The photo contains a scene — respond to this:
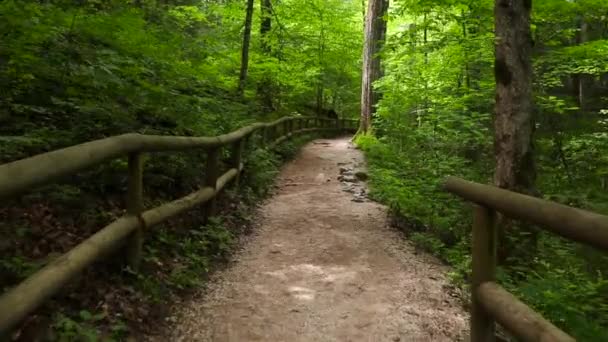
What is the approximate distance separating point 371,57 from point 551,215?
626 inches

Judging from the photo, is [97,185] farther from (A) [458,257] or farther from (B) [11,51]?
(A) [458,257]

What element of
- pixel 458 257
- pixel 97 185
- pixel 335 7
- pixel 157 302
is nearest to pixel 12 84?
pixel 97 185

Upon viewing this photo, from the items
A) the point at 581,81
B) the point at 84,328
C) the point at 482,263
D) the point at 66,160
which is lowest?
the point at 84,328

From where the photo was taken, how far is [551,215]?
2061 mm

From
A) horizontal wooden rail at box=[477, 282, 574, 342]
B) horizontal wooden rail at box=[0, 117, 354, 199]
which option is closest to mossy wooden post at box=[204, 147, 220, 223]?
horizontal wooden rail at box=[0, 117, 354, 199]

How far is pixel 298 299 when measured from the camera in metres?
4.41

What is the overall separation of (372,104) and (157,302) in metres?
14.9

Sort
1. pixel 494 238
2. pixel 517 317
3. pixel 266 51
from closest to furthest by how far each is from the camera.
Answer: pixel 517 317 → pixel 494 238 → pixel 266 51

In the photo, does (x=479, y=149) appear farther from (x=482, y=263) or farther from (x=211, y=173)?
(x=482, y=263)

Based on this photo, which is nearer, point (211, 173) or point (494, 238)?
point (494, 238)

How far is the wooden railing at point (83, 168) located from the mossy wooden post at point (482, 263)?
2.32m

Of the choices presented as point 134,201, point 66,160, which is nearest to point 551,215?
point 66,160

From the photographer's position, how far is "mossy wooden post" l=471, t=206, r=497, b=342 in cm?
285

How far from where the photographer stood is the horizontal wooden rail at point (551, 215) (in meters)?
1.78
